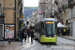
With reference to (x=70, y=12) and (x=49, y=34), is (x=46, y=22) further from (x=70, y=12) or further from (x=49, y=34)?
(x=70, y=12)

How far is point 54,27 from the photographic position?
21.3 metres

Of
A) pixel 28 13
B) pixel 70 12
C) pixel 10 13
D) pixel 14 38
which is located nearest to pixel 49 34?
pixel 14 38

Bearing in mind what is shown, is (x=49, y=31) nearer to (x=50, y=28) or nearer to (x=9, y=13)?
(x=50, y=28)

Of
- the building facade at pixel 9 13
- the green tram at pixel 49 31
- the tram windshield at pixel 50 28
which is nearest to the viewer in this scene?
the green tram at pixel 49 31

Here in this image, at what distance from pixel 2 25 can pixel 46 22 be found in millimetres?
7748

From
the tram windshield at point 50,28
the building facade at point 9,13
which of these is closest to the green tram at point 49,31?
the tram windshield at point 50,28

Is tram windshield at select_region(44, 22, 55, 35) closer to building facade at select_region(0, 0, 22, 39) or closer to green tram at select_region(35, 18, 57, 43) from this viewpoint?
green tram at select_region(35, 18, 57, 43)

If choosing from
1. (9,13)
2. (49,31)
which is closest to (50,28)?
(49,31)

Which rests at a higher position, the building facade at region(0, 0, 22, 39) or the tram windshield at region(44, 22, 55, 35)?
the building facade at region(0, 0, 22, 39)

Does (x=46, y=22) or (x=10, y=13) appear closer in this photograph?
(x=46, y=22)

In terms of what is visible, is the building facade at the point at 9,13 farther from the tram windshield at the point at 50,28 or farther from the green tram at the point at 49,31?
the tram windshield at the point at 50,28

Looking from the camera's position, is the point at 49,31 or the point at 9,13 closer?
the point at 49,31

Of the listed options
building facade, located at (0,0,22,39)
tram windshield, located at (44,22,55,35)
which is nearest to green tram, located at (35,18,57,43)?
tram windshield, located at (44,22,55,35)

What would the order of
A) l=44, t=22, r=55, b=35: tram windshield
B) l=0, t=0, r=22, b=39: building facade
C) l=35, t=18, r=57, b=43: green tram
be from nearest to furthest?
l=35, t=18, r=57, b=43: green tram, l=44, t=22, r=55, b=35: tram windshield, l=0, t=0, r=22, b=39: building facade
